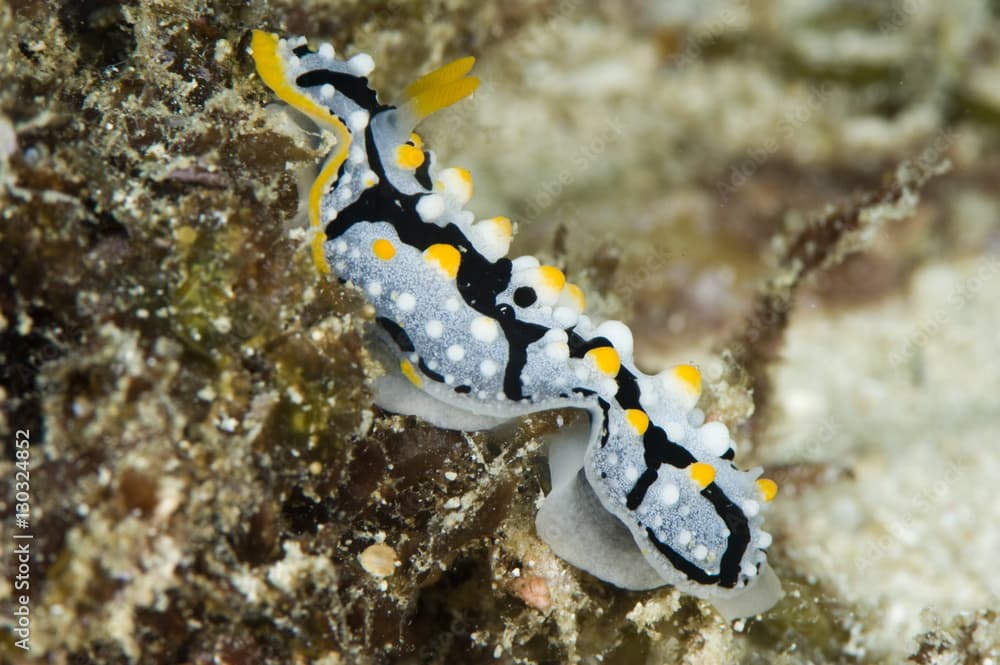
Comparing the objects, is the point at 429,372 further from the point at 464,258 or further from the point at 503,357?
the point at 464,258

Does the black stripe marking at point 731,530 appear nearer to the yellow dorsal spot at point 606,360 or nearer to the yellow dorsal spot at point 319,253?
the yellow dorsal spot at point 606,360

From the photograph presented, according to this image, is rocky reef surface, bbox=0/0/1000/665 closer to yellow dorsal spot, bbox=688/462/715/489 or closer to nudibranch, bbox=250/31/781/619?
nudibranch, bbox=250/31/781/619

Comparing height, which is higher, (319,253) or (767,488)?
(319,253)

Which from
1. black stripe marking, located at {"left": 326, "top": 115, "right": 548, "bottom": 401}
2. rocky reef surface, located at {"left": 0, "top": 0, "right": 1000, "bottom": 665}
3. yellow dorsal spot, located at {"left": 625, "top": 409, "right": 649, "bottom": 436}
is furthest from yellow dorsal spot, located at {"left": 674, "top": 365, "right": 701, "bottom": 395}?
rocky reef surface, located at {"left": 0, "top": 0, "right": 1000, "bottom": 665}

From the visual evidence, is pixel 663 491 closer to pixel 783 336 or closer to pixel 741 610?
pixel 741 610

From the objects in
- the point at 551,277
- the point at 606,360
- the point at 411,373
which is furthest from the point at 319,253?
the point at 606,360

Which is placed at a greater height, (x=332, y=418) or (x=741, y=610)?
(x=332, y=418)

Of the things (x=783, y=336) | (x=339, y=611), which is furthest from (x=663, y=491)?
(x=783, y=336)
